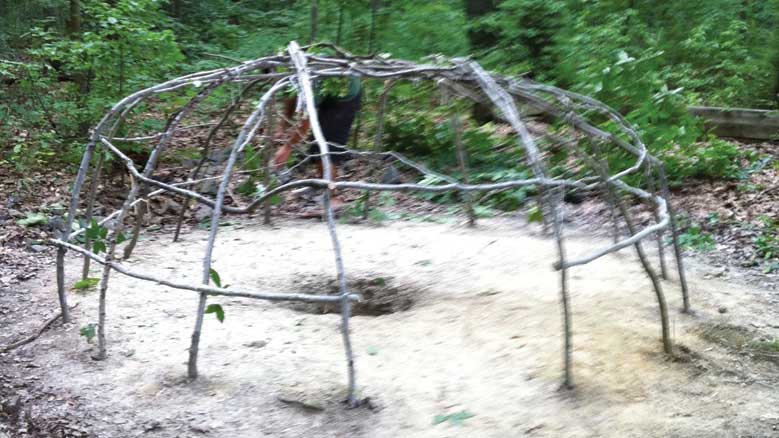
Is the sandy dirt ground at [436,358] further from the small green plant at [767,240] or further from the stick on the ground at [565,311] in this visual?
the small green plant at [767,240]

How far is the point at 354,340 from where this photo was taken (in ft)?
14.7

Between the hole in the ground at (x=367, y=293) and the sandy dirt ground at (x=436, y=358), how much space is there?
0.03m

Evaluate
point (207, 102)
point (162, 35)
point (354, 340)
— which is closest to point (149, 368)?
point (354, 340)

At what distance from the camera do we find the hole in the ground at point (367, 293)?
5.30 m

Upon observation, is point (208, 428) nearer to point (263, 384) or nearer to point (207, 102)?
point (263, 384)

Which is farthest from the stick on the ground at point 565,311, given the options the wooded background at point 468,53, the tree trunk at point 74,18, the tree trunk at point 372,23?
the tree trunk at point 74,18

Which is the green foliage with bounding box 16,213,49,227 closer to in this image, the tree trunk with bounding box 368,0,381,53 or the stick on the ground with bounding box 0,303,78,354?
the stick on the ground with bounding box 0,303,78,354

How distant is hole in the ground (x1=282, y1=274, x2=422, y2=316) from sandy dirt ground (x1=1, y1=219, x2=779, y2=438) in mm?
31

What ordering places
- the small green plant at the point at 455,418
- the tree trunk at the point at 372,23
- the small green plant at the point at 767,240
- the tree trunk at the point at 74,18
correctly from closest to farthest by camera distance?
the small green plant at the point at 455,418
the small green plant at the point at 767,240
the tree trunk at the point at 372,23
the tree trunk at the point at 74,18

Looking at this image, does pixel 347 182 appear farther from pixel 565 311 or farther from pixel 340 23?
pixel 340 23

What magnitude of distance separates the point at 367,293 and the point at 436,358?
1420 millimetres

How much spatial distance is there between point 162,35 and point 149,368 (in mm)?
4747

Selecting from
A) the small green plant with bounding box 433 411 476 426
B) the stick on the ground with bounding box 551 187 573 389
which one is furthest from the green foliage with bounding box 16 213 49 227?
the stick on the ground with bounding box 551 187 573 389

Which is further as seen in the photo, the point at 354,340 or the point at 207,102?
the point at 207,102
